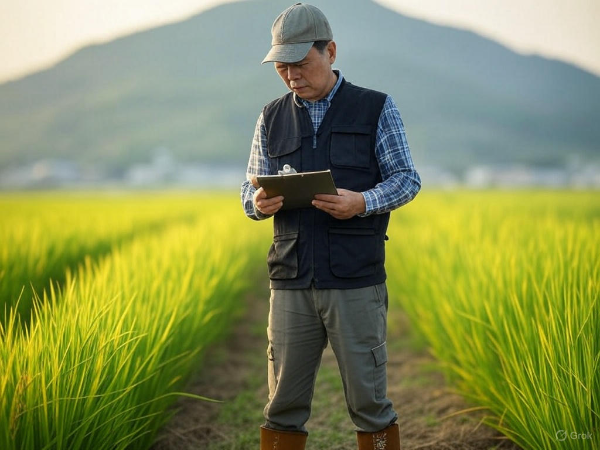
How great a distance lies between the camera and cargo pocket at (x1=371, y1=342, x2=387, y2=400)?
7.84 feet

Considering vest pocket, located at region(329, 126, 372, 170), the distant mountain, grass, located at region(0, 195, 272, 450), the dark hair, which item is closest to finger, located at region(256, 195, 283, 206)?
vest pocket, located at region(329, 126, 372, 170)

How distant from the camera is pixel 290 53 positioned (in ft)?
7.72

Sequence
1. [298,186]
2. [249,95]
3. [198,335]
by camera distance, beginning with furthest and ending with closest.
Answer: [249,95]
[198,335]
[298,186]

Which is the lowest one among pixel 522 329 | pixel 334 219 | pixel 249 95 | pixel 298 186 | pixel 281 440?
pixel 281 440

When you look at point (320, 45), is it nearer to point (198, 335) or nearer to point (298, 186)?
point (298, 186)

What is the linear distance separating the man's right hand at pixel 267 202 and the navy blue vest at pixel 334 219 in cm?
13

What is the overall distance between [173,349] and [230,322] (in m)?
2.32

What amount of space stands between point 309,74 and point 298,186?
405 mm

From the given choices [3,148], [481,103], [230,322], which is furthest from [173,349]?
[481,103]

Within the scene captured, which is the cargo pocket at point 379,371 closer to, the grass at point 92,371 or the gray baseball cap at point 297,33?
the grass at point 92,371

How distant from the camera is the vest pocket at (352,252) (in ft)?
7.72

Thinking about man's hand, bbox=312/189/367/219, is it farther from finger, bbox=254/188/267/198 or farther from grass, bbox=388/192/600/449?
grass, bbox=388/192/600/449

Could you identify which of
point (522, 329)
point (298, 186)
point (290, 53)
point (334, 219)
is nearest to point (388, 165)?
point (334, 219)

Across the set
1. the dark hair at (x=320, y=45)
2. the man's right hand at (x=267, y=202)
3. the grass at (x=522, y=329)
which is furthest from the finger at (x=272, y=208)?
the grass at (x=522, y=329)
